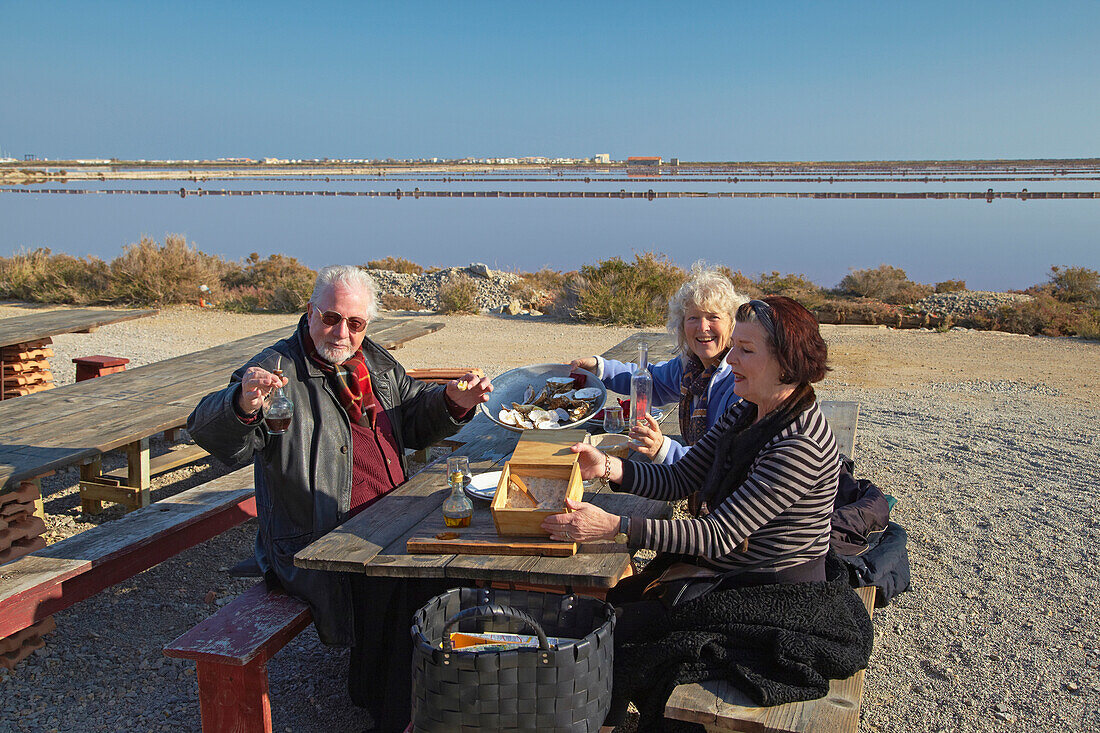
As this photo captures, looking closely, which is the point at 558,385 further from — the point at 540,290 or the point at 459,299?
the point at 540,290

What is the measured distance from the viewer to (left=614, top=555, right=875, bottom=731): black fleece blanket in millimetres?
2219

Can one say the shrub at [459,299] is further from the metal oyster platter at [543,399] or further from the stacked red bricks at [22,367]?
Result: the metal oyster platter at [543,399]

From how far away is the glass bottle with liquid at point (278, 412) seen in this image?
2.62 meters

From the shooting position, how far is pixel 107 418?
13.8 ft

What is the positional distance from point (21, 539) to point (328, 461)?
5.72ft

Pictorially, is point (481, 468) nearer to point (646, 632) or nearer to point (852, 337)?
point (646, 632)

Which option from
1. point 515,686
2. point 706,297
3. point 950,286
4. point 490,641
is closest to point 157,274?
point 706,297

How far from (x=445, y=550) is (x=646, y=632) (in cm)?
66

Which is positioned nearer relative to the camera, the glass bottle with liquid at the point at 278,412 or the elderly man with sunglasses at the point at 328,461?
the glass bottle with liquid at the point at 278,412

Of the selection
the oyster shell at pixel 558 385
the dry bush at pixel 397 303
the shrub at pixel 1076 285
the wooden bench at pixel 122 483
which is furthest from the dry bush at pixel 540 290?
the oyster shell at pixel 558 385

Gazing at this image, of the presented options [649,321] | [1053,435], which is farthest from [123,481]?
[649,321]

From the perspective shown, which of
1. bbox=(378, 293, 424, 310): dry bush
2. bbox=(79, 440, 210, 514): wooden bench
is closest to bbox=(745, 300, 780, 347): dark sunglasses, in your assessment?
bbox=(79, 440, 210, 514): wooden bench

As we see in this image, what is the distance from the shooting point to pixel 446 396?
3398 millimetres

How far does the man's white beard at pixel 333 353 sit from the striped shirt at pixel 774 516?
129 centimetres
